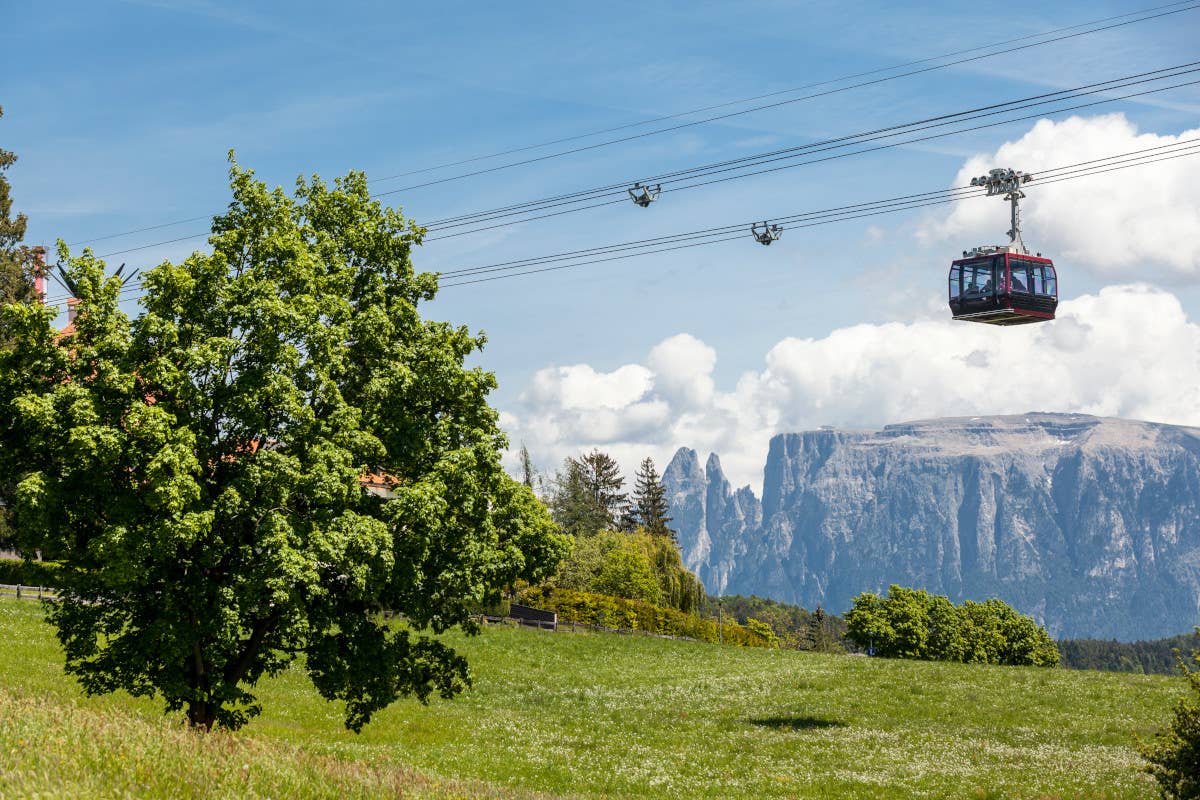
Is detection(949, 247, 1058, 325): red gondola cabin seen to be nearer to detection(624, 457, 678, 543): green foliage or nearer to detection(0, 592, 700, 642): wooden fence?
detection(0, 592, 700, 642): wooden fence

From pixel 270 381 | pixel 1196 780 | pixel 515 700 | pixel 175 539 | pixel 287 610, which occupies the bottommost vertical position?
pixel 515 700

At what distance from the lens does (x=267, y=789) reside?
1545 centimetres

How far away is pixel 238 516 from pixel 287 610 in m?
2.41

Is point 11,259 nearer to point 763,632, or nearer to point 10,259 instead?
point 10,259

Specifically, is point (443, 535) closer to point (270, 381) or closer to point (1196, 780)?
point (270, 381)

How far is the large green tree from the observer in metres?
23.3

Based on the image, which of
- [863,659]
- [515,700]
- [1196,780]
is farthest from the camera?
[863,659]

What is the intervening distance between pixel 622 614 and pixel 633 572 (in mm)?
12489

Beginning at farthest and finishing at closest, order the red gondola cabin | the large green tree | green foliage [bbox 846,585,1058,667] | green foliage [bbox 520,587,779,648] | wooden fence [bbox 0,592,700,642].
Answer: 1. green foliage [bbox 520,587,779,648]
2. green foliage [bbox 846,585,1058,667]
3. wooden fence [bbox 0,592,700,642]
4. the red gondola cabin
5. the large green tree

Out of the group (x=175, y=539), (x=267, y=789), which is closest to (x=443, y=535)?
(x=175, y=539)

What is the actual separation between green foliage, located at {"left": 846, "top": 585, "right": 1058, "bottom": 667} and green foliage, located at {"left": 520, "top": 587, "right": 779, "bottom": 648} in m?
18.8

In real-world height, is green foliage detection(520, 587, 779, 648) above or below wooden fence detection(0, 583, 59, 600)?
below

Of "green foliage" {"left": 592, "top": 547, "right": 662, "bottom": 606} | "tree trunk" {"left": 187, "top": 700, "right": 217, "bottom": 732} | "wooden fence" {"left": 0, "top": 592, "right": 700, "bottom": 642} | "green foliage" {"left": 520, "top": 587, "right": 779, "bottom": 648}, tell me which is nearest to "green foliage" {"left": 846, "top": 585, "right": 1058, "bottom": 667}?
"wooden fence" {"left": 0, "top": 592, "right": 700, "bottom": 642}

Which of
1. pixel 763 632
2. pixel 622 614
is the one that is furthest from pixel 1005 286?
pixel 763 632
